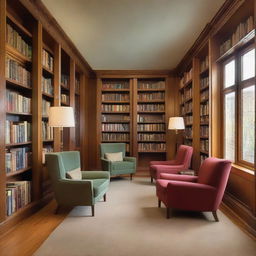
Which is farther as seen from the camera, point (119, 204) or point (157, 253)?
point (119, 204)

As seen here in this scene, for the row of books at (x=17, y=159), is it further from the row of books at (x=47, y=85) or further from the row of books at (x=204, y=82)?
the row of books at (x=204, y=82)

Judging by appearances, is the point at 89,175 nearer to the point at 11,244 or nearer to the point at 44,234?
the point at 44,234

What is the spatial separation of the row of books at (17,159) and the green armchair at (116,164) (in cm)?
228

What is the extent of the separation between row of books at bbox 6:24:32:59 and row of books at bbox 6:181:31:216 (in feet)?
5.88

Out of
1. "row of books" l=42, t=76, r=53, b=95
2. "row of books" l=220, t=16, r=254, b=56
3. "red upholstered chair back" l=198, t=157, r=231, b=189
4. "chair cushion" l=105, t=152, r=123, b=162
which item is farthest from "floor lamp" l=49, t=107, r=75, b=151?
"row of books" l=220, t=16, r=254, b=56

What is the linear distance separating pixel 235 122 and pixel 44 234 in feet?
10.3

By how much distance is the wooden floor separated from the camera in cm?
A: 230

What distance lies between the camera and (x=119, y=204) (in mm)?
3750

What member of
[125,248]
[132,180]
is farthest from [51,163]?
[132,180]

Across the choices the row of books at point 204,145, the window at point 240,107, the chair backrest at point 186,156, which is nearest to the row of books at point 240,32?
the window at point 240,107

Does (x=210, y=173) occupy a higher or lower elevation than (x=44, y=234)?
higher

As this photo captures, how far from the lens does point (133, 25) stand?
12.6ft

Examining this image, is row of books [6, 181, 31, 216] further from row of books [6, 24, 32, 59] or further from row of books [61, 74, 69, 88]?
row of books [61, 74, 69, 88]

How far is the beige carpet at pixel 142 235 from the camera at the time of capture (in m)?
2.27
